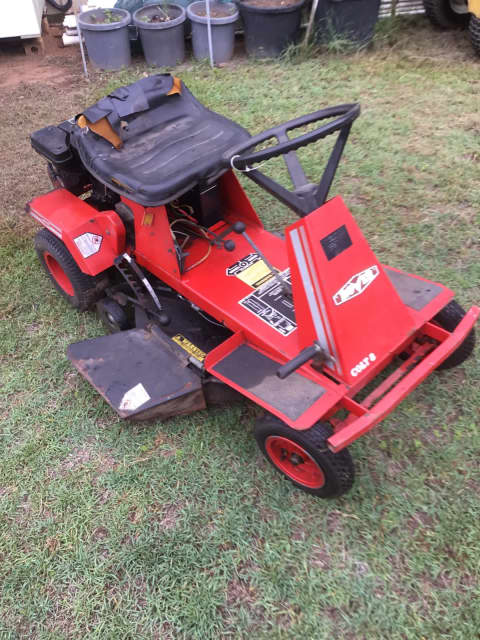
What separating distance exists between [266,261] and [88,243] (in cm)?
97

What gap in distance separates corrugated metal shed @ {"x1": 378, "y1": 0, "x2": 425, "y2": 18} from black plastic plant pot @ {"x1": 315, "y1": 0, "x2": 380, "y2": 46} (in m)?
0.65

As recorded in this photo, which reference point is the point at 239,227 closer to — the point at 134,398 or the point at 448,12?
the point at 134,398

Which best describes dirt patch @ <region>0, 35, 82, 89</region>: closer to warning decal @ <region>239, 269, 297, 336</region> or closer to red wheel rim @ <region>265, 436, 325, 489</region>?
warning decal @ <region>239, 269, 297, 336</region>

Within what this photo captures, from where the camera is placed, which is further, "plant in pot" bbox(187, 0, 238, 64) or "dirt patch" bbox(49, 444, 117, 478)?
"plant in pot" bbox(187, 0, 238, 64)

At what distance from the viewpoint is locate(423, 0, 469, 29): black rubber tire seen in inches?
222

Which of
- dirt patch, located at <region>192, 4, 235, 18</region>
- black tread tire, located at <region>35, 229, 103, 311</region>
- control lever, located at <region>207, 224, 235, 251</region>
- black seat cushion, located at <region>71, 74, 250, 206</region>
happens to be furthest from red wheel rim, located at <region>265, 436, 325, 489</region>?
dirt patch, located at <region>192, 4, 235, 18</region>

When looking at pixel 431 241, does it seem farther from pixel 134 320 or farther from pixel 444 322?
pixel 134 320

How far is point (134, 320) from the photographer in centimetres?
308

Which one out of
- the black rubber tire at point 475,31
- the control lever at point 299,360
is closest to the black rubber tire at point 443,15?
the black rubber tire at point 475,31

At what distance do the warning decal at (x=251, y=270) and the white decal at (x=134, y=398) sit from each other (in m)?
0.70

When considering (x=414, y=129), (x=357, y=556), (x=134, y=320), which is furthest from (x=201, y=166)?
(x=414, y=129)

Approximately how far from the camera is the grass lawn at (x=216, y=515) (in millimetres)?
2039

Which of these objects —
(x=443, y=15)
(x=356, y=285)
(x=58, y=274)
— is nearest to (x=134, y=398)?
(x=356, y=285)

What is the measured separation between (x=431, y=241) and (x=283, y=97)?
7.50 feet
